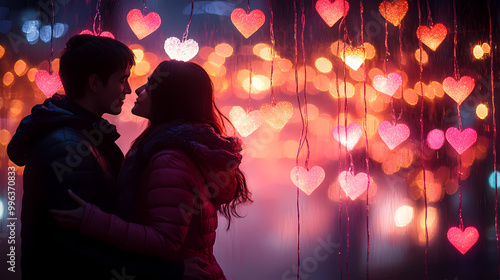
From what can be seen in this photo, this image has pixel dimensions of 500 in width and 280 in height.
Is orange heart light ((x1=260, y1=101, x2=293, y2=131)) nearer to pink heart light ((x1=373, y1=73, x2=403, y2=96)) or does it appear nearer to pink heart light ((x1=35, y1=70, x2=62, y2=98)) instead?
pink heart light ((x1=373, y1=73, x2=403, y2=96))

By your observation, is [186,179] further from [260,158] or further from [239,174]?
[260,158]

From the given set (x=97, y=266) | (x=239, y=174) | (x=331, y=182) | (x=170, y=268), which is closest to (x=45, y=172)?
(x=97, y=266)

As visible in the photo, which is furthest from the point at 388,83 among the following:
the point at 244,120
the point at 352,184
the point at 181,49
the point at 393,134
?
the point at 181,49

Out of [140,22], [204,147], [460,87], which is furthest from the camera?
[460,87]

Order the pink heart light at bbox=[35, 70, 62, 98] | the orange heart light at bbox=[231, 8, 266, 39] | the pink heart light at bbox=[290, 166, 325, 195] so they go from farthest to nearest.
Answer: the pink heart light at bbox=[290, 166, 325, 195]
the orange heart light at bbox=[231, 8, 266, 39]
the pink heart light at bbox=[35, 70, 62, 98]

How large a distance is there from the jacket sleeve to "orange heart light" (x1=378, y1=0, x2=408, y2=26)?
1889 millimetres

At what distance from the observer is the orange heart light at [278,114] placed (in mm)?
2293

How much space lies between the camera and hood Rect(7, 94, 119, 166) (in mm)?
1082

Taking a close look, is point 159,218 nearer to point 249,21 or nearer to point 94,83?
point 94,83

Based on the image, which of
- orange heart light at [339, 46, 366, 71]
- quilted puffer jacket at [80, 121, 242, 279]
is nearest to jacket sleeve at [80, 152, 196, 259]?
quilted puffer jacket at [80, 121, 242, 279]

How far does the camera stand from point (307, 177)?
2336 millimetres

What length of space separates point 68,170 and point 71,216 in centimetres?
12

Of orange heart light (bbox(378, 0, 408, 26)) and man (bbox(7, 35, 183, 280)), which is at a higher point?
orange heart light (bbox(378, 0, 408, 26))

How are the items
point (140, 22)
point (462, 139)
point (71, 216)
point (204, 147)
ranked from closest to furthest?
point (71, 216)
point (204, 147)
point (140, 22)
point (462, 139)
